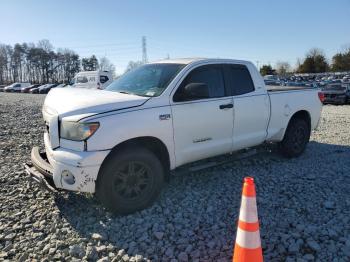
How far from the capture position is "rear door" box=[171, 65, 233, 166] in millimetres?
4504

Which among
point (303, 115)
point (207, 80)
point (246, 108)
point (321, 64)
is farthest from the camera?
point (321, 64)

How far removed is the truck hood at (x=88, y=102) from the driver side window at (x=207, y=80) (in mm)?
584

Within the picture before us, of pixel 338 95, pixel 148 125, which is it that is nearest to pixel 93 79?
pixel 338 95

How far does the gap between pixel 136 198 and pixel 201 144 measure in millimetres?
1231

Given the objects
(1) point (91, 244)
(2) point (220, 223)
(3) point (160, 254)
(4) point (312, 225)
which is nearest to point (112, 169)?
(1) point (91, 244)

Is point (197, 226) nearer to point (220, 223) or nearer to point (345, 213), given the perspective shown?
point (220, 223)

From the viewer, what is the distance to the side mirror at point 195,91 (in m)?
4.45

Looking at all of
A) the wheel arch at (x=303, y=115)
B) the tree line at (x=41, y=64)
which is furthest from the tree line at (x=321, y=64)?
the wheel arch at (x=303, y=115)

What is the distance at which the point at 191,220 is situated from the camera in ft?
13.2

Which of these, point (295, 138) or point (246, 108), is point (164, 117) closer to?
point (246, 108)

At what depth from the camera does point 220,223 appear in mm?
3928

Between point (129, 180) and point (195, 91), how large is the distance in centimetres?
143

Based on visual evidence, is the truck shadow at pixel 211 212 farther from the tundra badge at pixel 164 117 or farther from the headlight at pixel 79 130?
the headlight at pixel 79 130

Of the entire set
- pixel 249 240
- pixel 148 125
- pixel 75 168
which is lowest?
pixel 249 240
